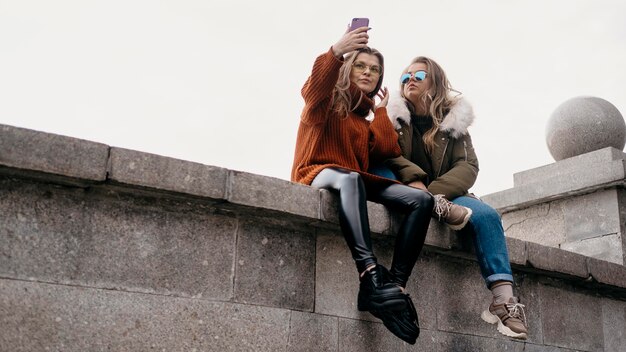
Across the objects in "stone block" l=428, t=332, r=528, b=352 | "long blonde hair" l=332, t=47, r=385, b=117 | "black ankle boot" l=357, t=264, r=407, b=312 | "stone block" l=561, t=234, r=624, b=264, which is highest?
"long blonde hair" l=332, t=47, r=385, b=117

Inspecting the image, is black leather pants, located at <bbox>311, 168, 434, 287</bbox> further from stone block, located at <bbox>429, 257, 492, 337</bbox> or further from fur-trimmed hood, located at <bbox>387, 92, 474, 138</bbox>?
fur-trimmed hood, located at <bbox>387, 92, 474, 138</bbox>

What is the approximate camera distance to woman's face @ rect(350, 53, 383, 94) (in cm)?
548

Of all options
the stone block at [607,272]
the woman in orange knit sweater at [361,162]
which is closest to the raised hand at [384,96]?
the woman in orange knit sweater at [361,162]

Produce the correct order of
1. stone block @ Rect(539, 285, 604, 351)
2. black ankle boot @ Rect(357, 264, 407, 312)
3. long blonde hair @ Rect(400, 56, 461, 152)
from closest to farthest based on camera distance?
black ankle boot @ Rect(357, 264, 407, 312)
long blonde hair @ Rect(400, 56, 461, 152)
stone block @ Rect(539, 285, 604, 351)

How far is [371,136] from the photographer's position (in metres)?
5.41

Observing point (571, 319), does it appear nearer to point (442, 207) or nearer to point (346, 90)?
point (442, 207)

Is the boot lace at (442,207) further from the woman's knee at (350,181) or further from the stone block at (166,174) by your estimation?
the stone block at (166,174)

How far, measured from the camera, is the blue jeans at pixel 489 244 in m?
5.16

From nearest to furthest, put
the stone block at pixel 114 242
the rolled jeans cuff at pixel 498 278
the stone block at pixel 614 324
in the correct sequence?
the stone block at pixel 114 242 < the rolled jeans cuff at pixel 498 278 < the stone block at pixel 614 324

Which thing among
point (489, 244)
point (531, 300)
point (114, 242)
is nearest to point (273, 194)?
point (114, 242)

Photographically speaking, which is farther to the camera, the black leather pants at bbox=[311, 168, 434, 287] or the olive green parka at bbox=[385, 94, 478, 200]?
the olive green parka at bbox=[385, 94, 478, 200]

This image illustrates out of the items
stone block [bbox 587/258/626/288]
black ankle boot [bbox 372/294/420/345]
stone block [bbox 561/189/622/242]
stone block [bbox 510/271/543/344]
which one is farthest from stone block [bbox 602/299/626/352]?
black ankle boot [bbox 372/294/420/345]

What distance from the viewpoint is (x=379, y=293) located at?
4.32 m

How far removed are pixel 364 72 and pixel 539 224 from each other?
2917mm
